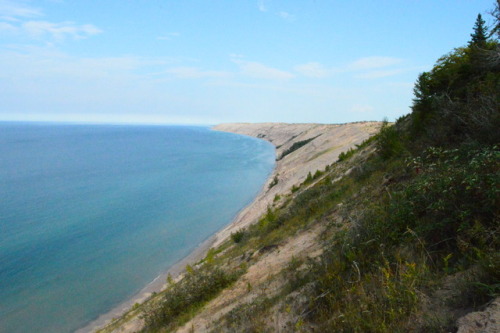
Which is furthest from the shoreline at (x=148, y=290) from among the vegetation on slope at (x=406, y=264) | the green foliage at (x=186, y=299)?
the vegetation on slope at (x=406, y=264)

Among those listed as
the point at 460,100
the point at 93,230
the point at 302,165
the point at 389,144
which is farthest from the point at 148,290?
the point at 302,165

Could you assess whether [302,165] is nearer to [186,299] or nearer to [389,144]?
[389,144]

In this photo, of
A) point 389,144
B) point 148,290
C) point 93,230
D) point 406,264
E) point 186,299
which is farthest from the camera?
point 93,230

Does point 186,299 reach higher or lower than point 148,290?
higher

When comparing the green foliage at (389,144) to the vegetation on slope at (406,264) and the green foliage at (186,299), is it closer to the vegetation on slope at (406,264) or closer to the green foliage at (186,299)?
the vegetation on slope at (406,264)

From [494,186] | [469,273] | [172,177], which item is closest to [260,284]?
[469,273]

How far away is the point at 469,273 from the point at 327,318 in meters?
2.07

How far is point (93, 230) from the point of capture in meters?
27.5

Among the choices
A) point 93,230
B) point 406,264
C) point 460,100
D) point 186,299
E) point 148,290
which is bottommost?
point 148,290

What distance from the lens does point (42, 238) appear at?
25141 mm

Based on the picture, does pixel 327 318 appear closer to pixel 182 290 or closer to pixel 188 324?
pixel 188 324

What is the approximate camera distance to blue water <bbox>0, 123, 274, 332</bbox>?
56.2ft

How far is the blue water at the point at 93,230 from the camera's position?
56.2 ft

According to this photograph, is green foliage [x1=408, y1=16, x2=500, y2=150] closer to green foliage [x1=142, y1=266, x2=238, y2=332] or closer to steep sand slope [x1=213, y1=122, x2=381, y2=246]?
green foliage [x1=142, y1=266, x2=238, y2=332]
